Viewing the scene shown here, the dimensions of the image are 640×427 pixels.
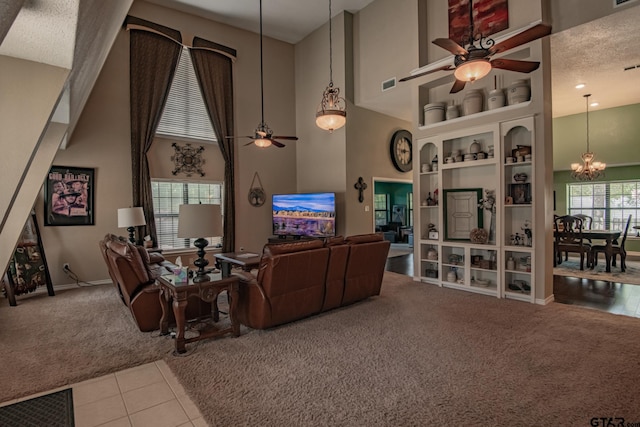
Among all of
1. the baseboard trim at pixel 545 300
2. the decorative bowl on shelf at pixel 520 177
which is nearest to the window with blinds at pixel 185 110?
the decorative bowl on shelf at pixel 520 177

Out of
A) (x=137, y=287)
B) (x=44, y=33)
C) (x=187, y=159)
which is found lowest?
(x=137, y=287)

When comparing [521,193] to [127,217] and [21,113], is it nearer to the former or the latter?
[21,113]

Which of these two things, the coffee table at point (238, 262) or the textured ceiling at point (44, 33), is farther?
the coffee table at point (238, 262)

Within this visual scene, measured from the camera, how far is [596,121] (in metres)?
8.48

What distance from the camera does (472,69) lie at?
3162 millimetres

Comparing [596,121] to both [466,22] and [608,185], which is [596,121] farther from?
[466,22]

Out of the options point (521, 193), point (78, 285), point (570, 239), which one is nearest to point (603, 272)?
point (570, 239)

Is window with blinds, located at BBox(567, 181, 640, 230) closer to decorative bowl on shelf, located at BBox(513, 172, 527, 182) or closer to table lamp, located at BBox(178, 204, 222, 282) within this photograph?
decorative bowl on shelf, located at BBox(513, 172, 527, 182)

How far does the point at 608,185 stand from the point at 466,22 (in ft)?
22.9

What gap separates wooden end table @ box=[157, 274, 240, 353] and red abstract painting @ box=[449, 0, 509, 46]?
4604 mm

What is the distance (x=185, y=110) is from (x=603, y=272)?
876cm

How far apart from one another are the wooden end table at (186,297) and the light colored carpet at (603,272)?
19.7 feet

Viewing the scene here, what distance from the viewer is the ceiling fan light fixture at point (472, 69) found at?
3098 millimetres

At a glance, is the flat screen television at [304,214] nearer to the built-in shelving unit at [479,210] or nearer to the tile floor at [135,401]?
the built-in shelving unit at [479,210]
